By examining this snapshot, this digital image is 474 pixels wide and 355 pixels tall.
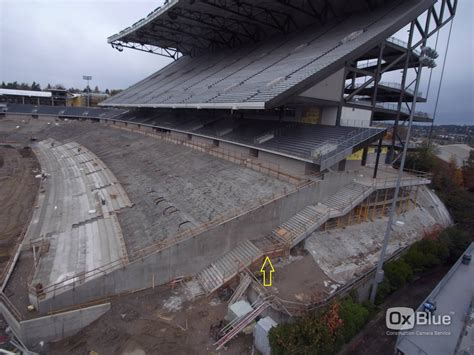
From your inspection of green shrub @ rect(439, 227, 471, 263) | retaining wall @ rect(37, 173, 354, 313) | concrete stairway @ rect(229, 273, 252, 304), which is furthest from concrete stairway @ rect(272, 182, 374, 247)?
green shrub @ rect(439, 227, 471, 263)

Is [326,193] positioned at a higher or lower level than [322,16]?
lower

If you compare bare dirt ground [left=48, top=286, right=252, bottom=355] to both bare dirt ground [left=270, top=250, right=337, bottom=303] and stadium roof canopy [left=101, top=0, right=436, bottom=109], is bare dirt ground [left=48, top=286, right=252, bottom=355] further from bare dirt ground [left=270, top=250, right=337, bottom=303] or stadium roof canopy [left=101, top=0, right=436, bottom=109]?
stadium roof canopy [left=101, top=0, right=436, bottom=109]

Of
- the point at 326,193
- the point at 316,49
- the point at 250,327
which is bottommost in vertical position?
the point at 250,327

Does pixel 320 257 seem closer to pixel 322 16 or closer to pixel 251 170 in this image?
pixel 251 170

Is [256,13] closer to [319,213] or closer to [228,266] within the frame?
[319,213]

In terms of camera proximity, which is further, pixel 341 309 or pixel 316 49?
pixel 316 49

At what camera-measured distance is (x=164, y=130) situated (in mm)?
35281

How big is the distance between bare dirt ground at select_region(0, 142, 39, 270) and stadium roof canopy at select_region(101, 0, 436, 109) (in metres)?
14.4

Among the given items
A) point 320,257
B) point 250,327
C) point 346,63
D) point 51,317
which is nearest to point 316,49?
point 346,63

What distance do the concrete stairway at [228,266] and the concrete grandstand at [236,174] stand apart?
64 mm

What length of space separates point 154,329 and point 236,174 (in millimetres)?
10669

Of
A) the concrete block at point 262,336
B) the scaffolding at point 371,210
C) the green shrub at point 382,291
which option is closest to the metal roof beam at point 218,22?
the scaffolding at point 371,210

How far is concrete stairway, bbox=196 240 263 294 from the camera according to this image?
11.7m

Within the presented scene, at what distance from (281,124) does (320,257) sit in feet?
41.4
